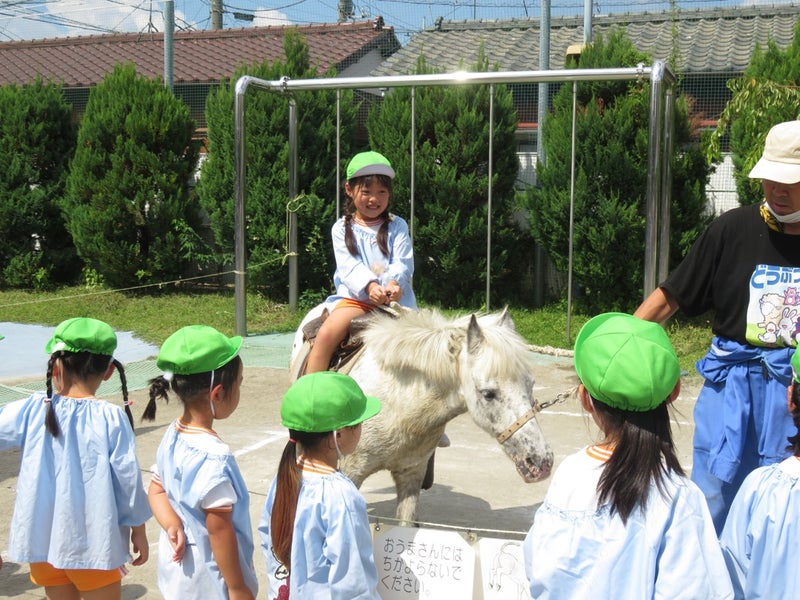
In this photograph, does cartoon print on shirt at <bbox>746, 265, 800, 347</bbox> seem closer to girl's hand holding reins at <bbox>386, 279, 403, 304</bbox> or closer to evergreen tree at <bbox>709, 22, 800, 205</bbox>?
girl's hand holding reins at <bbox>386, 279, 403, 304</bbox>

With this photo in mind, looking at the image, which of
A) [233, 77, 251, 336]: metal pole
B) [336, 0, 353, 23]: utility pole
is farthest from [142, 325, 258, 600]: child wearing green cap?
[336, 0, 353, 23]: utility pole

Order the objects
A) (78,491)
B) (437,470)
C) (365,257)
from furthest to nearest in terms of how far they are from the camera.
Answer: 1. (437,470)
2. (365,257)
3. (78,491)

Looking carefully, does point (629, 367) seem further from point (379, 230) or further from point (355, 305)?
point (379, 230)

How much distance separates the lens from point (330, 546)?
82.0 inches

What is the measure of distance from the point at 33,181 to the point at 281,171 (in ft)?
13.0

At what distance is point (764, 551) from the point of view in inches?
76.8

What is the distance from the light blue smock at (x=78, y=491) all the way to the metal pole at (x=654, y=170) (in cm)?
501

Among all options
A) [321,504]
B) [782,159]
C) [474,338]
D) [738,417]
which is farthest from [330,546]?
[782,159]

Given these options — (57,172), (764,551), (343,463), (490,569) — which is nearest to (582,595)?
(764,551)

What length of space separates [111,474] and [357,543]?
923 mm

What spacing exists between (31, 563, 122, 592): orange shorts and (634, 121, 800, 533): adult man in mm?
1942

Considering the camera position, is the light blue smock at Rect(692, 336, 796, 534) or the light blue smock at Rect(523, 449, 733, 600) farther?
the light blue smock at Rect(692, 336, 796, 534)

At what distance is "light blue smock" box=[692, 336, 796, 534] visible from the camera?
107 inches

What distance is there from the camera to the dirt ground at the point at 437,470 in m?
3.74
